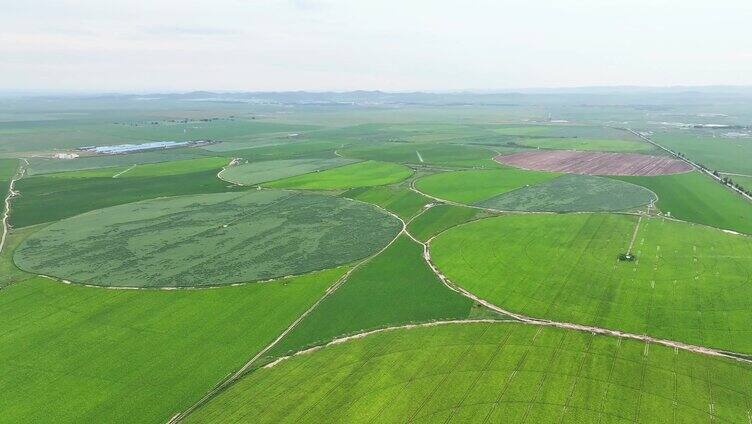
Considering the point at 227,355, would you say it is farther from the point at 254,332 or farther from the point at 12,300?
the point at 12,300

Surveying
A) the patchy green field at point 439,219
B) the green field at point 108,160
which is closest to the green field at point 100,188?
the green field at point 108,160

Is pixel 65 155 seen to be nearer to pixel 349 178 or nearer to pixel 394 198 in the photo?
pixel 349 178

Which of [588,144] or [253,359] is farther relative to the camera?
[588,144]

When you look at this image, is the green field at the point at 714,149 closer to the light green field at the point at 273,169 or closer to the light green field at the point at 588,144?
the light green field at the point at 588,144

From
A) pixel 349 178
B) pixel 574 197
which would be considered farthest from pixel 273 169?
pixel 574 197

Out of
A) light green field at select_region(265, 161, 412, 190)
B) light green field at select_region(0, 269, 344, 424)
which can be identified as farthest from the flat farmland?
light green field at select_region(0, 269, 344, 424)
